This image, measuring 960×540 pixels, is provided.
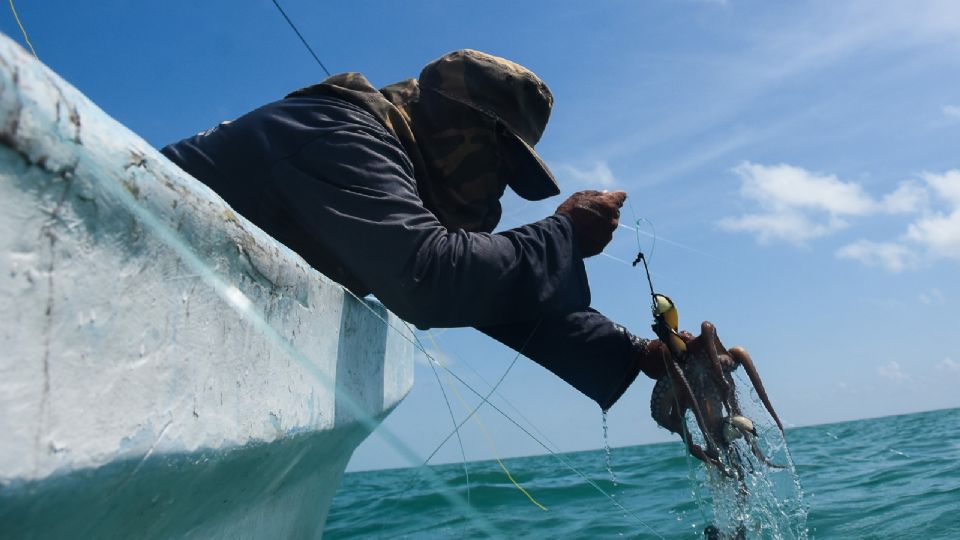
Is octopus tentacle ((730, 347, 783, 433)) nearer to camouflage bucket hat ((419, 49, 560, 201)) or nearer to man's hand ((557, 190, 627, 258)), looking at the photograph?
man's hand ((557, 190, 627, 258))

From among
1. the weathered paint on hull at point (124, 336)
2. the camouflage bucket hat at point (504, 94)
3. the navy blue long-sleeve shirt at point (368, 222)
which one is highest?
the camouflage bucket hat at point (504, 94)

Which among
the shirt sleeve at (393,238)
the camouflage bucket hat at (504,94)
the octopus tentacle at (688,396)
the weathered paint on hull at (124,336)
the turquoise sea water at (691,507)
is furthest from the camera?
the turquoise sea water at (691,507)

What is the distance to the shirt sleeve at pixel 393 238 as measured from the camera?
1.39m

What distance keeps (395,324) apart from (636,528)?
3133mm

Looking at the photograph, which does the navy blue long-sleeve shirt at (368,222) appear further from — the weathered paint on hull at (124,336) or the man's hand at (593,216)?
the weathered paint on hull at (124,336)

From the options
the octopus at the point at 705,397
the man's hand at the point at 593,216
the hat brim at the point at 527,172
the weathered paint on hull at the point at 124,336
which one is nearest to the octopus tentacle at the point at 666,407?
the octopus at the point at 705,397

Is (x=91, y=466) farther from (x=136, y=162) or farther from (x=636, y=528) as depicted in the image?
(x=636, y=528)

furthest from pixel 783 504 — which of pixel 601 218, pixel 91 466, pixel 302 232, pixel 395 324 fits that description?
pixel 91 466

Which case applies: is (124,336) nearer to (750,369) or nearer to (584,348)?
(584,348)

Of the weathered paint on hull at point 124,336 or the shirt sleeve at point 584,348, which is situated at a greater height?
the shirt sleeve at point 584,348

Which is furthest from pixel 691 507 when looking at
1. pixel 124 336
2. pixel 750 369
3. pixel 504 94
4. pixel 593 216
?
pixel 124 336

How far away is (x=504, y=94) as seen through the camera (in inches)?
73.4

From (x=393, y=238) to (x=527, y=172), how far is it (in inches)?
28.4

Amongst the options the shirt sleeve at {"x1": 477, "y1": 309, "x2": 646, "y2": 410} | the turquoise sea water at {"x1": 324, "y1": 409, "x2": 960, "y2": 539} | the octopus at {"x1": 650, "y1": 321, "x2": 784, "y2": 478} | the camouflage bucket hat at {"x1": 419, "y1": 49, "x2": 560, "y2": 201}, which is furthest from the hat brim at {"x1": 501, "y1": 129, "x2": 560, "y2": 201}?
the turquoise sea water at {"x1": 324, "y1": 409, "x2": 960, "y2": 539}
